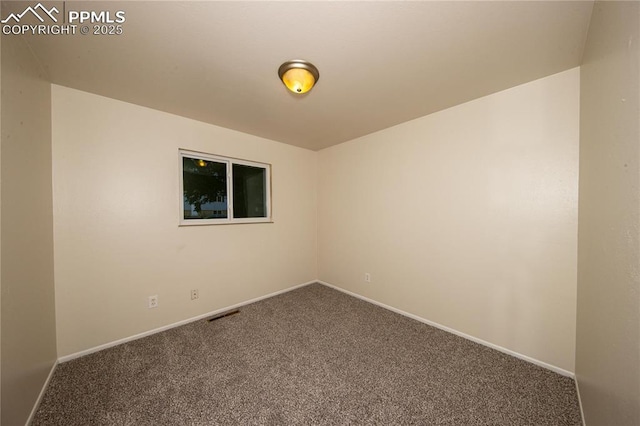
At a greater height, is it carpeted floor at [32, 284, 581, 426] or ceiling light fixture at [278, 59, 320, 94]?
ceiling light fixture at [278, 59, 320, 94]

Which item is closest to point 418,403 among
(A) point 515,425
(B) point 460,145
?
(A) point 515,425

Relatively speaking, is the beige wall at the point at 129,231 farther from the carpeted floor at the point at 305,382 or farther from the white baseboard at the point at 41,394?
the carpeted floor at the point at 305,382

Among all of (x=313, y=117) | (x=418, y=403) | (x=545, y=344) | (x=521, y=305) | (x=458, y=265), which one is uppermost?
(x=313, y=117)

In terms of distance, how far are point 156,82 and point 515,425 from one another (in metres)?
3.47

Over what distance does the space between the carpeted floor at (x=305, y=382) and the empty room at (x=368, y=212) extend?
0.05 ft

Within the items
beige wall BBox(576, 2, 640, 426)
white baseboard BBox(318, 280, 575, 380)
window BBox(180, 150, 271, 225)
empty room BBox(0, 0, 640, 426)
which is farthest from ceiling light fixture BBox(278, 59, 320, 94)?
white baseboard BBox(318, 280, 575, 380)

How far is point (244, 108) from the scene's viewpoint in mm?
2281

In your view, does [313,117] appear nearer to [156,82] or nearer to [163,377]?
[156,82]

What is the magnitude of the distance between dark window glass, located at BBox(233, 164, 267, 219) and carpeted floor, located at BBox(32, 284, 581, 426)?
1504 mm

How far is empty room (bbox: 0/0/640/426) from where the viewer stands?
118 centimetres

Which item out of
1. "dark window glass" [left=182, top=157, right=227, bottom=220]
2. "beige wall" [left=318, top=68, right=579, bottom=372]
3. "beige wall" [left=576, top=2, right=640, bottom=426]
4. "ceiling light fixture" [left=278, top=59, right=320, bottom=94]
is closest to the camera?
"beige wall" [left=576, top=2, right=640, bottom=426]

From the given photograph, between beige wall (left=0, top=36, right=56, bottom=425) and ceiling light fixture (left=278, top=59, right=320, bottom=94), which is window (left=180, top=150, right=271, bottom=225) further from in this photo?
ceiling light fixture (left=278, top=59, right=320, bottom=94)

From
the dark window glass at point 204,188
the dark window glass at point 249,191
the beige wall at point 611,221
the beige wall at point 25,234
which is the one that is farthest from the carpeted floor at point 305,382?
the dark window glass at point 249,191

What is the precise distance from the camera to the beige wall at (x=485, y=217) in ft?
5.59
